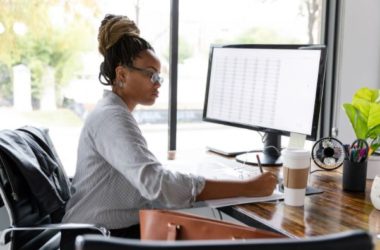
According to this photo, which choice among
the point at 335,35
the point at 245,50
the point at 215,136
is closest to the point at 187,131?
the point at 215,136

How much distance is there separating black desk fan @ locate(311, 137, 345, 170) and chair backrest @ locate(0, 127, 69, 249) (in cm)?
99

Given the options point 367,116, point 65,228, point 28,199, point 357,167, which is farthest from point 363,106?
point 28,199

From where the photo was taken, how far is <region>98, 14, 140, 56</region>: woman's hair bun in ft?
5.09

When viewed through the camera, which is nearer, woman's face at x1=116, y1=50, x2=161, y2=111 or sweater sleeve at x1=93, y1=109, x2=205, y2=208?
sweater sleeve at x1=93, y1=109, x2=205, y2=208

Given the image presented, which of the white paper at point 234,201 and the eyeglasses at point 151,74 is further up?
the eyeglasses at point 151,74

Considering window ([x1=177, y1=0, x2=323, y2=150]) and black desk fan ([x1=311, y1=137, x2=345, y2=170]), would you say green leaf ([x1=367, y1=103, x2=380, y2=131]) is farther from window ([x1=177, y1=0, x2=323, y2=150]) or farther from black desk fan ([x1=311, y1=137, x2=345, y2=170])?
window ([x1=177, y1=0, x2=323, y2=150])

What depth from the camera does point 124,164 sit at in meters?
1.33

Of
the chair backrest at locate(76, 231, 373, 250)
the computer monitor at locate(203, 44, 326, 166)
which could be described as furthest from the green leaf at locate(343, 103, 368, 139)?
the chair backrest at locate(76, 231, 373, 250)

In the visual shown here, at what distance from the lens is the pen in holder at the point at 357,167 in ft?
4.93

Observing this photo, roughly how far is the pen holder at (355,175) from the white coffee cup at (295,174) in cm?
23

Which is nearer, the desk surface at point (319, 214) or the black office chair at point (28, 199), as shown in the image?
the desk surface at point (319, 214)

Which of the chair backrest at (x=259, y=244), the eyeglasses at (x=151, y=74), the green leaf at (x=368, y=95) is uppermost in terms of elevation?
the eyeglasses at (x=151, y=74)

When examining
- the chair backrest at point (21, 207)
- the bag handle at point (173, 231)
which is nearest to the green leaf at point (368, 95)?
the bag handle at point (173, 231)

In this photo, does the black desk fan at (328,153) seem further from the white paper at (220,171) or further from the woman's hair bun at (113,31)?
the woman's hair bun at (113,31)
